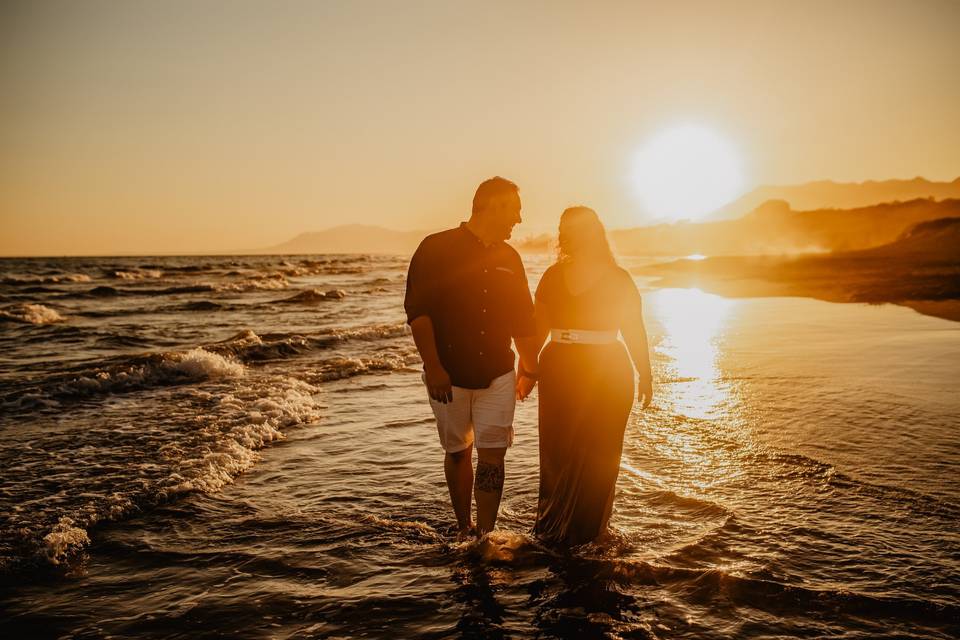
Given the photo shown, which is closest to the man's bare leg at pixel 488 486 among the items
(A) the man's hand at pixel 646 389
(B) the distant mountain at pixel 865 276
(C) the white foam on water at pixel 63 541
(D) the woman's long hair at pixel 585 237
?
(A) the man's hand at pixel 646 389

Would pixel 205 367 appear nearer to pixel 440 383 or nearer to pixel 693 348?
pixel 440 383

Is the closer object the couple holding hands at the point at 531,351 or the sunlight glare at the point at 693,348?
the couple holding hands at the point at 531,351

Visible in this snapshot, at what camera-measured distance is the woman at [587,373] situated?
4.36 meters

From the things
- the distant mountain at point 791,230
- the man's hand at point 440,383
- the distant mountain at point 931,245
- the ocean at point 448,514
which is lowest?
the ocean at point 448,514

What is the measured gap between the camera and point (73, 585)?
4.08m

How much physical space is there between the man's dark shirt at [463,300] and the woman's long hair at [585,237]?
1.82 feet

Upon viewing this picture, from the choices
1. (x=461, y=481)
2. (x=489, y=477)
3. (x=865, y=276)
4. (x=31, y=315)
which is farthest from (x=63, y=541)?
(x=865, y=276)

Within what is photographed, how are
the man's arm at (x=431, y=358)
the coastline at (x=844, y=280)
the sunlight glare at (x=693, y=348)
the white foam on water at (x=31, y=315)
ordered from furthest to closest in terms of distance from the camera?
the white foam on water at (x=31, y=315) < the coastline at (x=844, y=280) < the sunlight glare at (x=693, y=348) < the man's arm at (x=431, y=358)

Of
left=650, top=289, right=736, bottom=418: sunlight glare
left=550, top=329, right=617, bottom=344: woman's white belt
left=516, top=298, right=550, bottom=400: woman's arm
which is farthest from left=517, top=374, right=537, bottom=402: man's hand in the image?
left=650, top=289, right=736, bottom=418: sunlight glare

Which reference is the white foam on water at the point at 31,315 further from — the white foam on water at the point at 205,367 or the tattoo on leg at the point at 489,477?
Answer: the tattoo on leg at the point at 489,477

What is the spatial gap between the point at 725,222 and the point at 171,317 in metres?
142

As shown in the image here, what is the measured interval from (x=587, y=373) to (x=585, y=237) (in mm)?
1037

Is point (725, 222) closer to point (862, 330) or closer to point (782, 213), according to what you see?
point (782, 213)

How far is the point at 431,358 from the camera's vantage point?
4.18m
